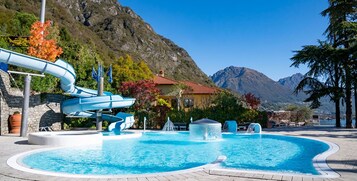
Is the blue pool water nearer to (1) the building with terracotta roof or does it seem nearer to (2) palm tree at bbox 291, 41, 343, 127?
(2) palm tree at bbox 291, 41, 343, 127

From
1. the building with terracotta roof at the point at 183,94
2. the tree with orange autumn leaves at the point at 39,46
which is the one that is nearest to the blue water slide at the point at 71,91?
the tree with orange autumn leaves at the point at 39,46

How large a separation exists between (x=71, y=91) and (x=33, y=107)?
2839 mm

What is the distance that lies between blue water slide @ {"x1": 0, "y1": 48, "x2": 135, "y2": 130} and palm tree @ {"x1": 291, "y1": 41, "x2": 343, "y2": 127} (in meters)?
15.2

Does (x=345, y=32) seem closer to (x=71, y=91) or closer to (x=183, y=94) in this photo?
(x=183, y=94)

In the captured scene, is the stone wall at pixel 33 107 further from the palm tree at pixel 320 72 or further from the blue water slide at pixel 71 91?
the palm tree at pixel 320 72

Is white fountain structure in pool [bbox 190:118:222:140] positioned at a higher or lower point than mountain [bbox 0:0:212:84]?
lower

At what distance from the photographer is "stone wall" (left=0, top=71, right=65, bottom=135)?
55.5 ft

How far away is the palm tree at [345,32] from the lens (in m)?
23.5

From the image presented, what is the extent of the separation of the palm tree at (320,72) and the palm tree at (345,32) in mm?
712

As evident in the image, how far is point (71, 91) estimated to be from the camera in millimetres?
18719

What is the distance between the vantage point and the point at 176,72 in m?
122

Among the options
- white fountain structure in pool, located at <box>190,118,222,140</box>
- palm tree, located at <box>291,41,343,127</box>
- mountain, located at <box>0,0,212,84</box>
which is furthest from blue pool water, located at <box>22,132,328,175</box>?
mountain, located at <box>0,0,212,84</box>

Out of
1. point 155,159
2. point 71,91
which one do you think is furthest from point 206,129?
point 71,91

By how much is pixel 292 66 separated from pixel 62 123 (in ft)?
63.7
